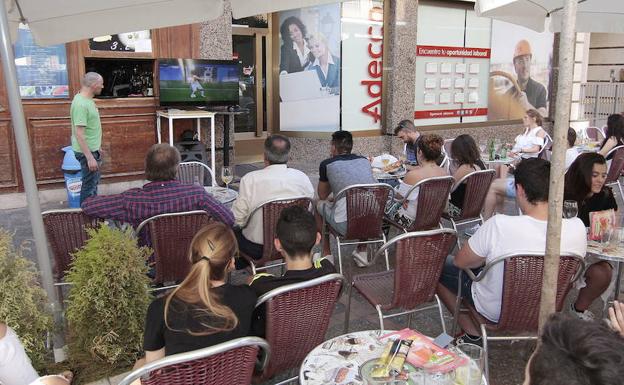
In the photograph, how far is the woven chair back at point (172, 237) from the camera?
11.1 feet

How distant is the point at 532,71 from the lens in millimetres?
12242

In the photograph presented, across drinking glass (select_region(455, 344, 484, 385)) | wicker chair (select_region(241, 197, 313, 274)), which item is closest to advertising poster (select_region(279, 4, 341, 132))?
wicker chair (select_region(241, 197, 313, 274))

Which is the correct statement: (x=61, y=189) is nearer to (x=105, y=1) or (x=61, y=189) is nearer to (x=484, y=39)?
(x=105, y=1)

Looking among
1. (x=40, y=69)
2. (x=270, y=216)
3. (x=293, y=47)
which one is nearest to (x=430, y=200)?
(x=270, y=216)

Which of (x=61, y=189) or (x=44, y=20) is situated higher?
(x=44, y=20)

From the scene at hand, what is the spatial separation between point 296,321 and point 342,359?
1.06 ft

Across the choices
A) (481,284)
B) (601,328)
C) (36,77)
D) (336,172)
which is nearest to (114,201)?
(336,172)

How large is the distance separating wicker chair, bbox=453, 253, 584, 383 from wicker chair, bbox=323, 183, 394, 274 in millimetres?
1462

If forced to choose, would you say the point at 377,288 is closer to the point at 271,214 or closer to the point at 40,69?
the point at 271,214

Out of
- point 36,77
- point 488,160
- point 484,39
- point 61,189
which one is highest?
point 484,39

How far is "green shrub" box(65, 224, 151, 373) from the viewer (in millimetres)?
2453

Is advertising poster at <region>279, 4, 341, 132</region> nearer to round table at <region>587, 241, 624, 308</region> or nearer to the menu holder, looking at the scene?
the menu holder

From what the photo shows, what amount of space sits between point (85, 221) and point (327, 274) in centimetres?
179

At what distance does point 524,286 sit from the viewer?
2.80 m
